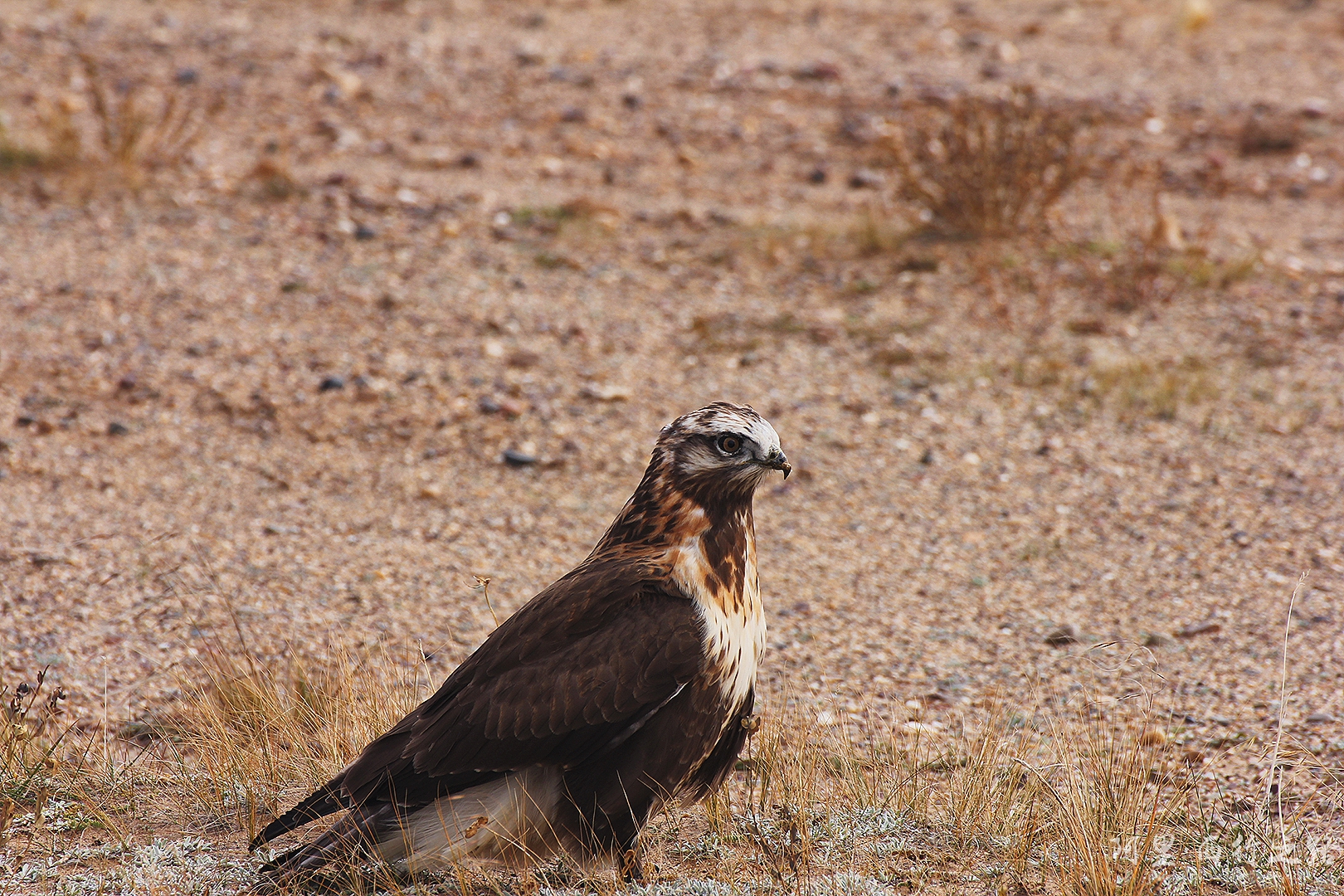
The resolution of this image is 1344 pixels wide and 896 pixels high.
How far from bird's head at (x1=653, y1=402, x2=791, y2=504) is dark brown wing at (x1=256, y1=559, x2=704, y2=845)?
382 millimetres

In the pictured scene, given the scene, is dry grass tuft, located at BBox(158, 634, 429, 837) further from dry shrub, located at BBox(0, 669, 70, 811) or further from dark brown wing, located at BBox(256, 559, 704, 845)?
dark brown wing, located at BBox(256, 559, 704, 845)

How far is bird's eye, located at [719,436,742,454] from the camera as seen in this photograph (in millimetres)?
4336

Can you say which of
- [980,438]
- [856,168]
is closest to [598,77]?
[856,168]

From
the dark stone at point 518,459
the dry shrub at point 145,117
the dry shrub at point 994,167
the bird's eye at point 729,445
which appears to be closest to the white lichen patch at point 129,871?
the bird's eye at point 729,445

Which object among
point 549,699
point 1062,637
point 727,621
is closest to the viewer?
point 549,699

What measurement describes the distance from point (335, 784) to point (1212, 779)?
10.8ft

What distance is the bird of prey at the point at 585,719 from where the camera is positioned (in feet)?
13.3

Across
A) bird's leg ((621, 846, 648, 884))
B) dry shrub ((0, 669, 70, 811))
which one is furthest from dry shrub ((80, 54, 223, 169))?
bird's leg ((621, 846, 648, 884))

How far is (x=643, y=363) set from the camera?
347 inches

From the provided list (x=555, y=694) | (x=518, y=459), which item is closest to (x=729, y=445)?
(x=555, y=694)

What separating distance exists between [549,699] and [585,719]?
0.13 metres

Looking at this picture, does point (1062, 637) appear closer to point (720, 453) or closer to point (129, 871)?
point (720, 453)

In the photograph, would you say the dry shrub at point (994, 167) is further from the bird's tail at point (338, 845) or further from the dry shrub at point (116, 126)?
the bird's tail at point (338, 845)

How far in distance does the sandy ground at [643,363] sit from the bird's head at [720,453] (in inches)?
66.8
